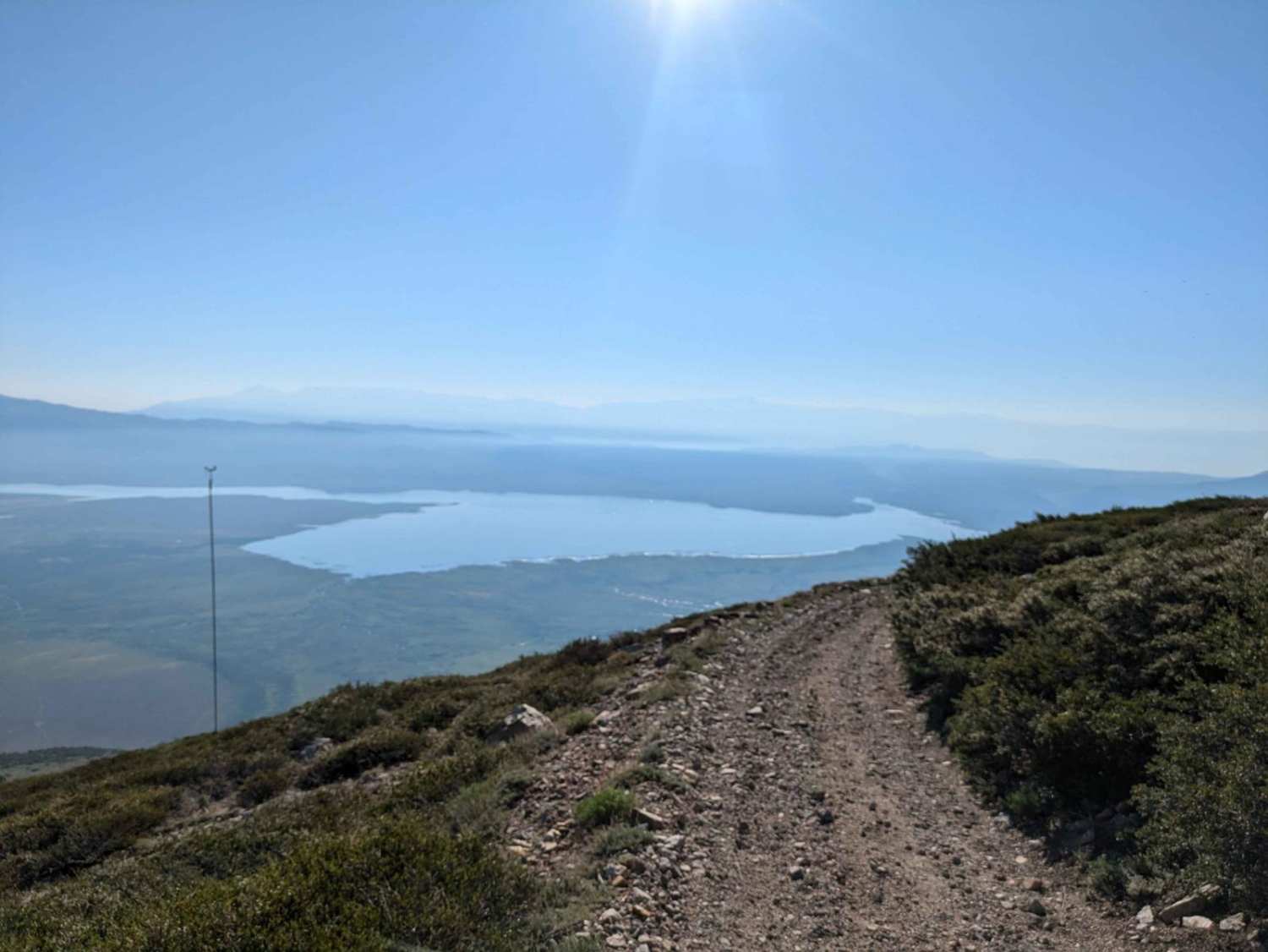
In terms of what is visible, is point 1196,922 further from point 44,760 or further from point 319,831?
point 44,760

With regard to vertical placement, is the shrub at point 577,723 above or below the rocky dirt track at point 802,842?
below

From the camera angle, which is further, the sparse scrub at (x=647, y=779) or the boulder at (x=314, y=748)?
the boulder at (x=314, y=748)

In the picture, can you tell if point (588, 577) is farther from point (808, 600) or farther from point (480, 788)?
point (480, 788)

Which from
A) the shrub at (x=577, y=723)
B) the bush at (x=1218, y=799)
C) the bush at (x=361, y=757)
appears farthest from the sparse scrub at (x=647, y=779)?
the bush at (x=361, y=757)

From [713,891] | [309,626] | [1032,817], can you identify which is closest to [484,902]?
[713,891]

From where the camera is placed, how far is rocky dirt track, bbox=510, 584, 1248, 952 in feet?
15.4

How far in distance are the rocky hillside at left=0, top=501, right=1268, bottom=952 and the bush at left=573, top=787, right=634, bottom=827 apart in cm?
3

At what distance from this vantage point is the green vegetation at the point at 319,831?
3932 mm

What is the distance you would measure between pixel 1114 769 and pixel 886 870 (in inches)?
96.6

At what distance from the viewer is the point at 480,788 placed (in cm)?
771

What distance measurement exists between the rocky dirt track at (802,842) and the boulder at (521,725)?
0.94 metres

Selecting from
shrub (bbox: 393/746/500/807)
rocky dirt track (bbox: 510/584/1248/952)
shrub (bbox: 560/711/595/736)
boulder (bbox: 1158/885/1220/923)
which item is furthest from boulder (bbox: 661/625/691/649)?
boulder (bbox: 1158/885/1220/923)

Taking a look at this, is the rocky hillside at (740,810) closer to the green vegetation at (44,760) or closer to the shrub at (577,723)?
the shrub at (577,723)

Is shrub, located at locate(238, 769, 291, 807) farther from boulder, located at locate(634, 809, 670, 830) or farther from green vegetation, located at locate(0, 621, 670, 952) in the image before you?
boulder, located at locate(634, 809, 670, 830)
